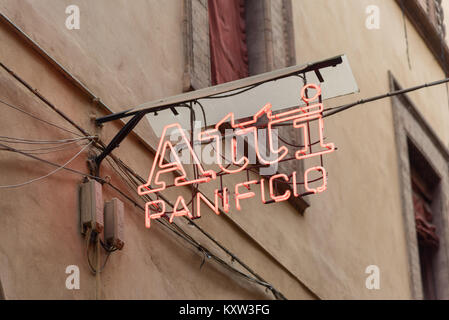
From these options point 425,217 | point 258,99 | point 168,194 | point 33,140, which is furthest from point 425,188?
point 33,140

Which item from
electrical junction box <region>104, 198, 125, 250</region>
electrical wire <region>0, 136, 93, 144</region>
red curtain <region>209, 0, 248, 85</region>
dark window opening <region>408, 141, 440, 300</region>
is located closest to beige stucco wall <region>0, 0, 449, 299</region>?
electrical wire <region>0, 136, 93, 144</region>

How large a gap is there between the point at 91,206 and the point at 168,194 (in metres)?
1.51

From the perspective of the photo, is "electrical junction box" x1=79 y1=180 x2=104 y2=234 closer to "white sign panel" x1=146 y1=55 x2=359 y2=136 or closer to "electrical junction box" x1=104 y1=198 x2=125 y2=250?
"electrical junction box" x1=104 y1=198 x2=125 y2=250

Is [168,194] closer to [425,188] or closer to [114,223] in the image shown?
[114,223]

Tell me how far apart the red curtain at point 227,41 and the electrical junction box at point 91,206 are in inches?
129

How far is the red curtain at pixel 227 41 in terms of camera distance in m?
12.4

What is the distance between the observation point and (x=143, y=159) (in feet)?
33.5

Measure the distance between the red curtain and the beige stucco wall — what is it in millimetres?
919

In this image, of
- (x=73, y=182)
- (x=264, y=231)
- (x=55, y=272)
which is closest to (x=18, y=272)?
(x=55, y=272)

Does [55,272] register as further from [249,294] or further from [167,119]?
[249,294]

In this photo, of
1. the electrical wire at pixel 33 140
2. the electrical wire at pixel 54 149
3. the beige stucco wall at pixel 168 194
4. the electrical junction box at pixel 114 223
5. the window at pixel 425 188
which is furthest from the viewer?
the window at pixel 425 188

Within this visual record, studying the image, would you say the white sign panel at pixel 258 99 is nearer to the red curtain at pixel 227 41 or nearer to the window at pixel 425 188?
the red curtain at pixel 227 41

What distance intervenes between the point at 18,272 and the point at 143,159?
241 centimetres

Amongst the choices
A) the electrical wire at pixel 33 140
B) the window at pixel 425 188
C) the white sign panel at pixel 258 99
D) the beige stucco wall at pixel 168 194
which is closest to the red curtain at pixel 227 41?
the beige stucco wall at pixel 168 194
